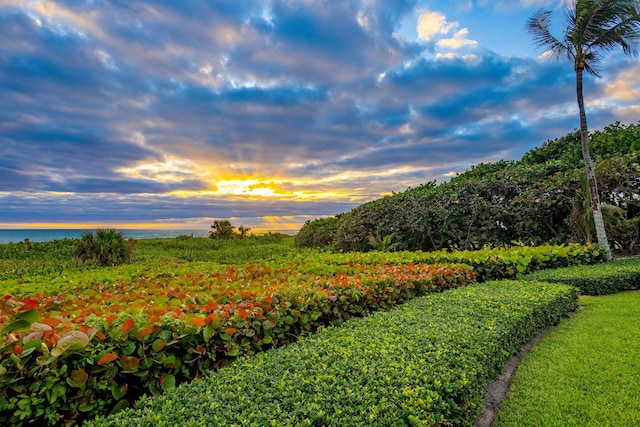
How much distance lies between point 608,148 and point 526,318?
1016 centimetres

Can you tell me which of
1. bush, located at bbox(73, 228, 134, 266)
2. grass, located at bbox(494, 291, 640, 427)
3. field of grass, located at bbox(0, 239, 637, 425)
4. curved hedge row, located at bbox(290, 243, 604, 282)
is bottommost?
grass, located at bbox(494, 291, 640, 427)

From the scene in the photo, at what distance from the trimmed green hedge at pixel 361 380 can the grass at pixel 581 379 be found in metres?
0.25

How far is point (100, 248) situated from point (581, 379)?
958 cm

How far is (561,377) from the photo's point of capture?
2797 mm

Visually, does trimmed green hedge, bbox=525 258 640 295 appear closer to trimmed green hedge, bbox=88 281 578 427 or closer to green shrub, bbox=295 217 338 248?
trimmed green hedge, bbox=88 281 578 427

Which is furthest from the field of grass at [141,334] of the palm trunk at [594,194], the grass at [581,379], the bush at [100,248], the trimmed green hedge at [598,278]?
the bush at [100,248]

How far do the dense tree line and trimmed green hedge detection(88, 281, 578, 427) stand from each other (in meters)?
6.76

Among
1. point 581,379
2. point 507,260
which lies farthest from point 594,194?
point 581,379

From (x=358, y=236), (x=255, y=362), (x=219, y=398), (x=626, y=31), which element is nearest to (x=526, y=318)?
(x=255, y=362)

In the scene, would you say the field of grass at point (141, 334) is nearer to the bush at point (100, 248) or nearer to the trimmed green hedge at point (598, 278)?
the trimmed green hedge at point (598, 278)

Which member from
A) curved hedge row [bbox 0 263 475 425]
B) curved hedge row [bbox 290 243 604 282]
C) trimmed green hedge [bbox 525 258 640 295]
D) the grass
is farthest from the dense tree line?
curved hedge row [bbox 0 263 475 425]

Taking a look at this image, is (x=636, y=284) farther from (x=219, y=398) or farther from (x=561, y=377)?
(x=219, y=398)

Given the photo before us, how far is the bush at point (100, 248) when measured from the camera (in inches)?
341

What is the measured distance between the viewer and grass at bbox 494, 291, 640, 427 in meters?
2.29
